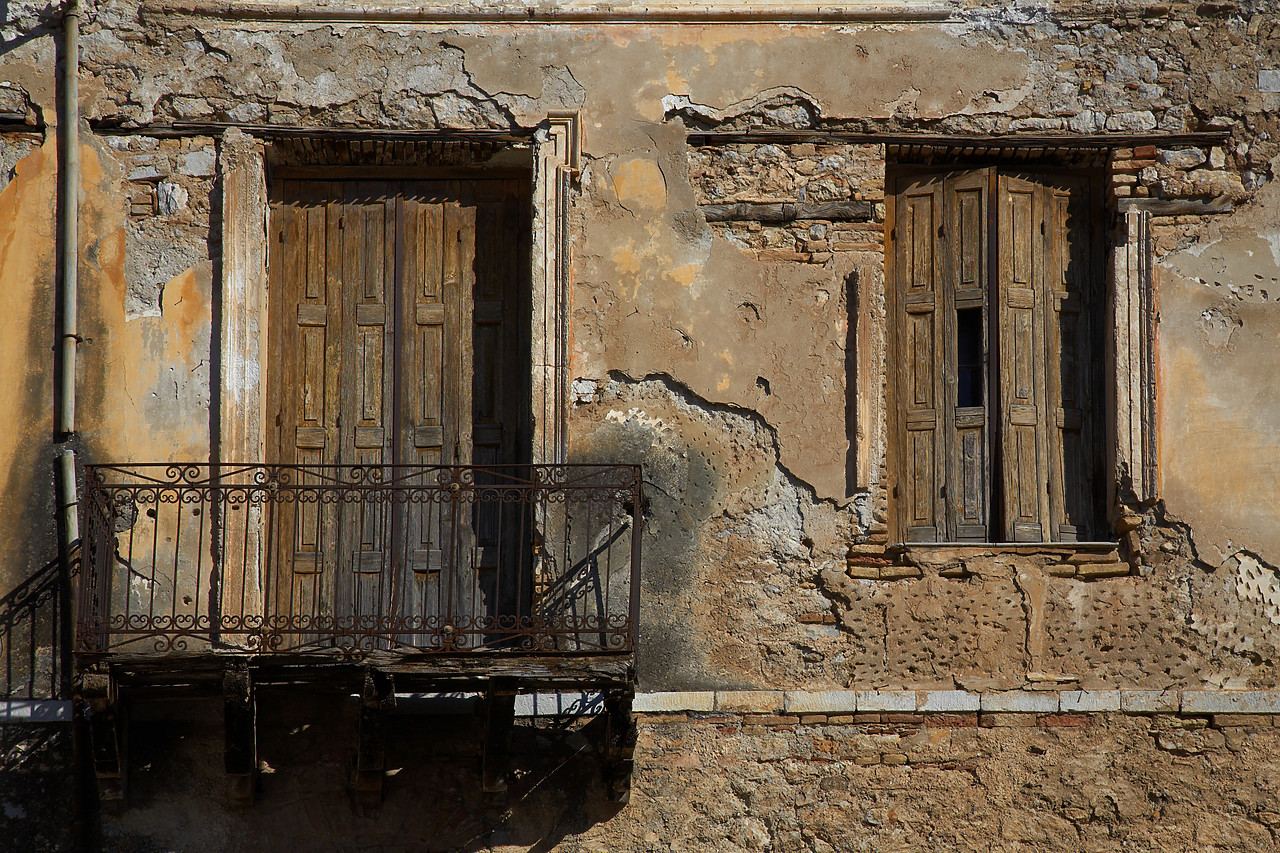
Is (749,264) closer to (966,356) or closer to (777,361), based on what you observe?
(777,361)

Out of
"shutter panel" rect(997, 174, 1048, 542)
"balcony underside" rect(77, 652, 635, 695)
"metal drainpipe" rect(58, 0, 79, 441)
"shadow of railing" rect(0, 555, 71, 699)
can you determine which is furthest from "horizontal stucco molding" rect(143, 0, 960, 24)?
"balcony underside" rect(77, 652, 635, 695)

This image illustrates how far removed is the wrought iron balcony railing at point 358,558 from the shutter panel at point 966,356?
1646mm

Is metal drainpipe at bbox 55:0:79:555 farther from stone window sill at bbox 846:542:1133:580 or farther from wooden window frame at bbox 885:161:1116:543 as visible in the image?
wooden window frame at bbox 885:161:1116:543

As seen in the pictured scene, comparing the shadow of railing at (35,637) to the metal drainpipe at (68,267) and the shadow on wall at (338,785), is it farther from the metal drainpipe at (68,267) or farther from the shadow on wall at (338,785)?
the shadow on wall at (338,785)

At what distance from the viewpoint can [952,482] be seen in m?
7.04

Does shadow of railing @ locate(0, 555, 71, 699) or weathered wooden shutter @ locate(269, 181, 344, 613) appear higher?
weathered wooden shutter @ locate(269, 181, 344, 613)

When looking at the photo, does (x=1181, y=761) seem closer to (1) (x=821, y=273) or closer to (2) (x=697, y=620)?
(2) (x=697, y=620)

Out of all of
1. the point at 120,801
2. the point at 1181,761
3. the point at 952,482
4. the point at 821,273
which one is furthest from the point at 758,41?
the point at 120,801

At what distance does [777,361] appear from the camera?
6938mm

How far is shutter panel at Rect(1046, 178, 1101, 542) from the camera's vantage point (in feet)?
23.1

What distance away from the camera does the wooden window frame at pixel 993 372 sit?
7.01 meters

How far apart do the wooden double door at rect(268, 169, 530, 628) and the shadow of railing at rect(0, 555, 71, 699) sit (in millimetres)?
969

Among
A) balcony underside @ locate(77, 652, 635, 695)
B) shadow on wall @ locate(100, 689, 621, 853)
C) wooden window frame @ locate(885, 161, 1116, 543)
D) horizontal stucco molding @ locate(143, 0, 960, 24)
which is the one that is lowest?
shadow on wall @ locate(100, 689, 621, 853)

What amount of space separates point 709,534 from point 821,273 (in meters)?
1.40
